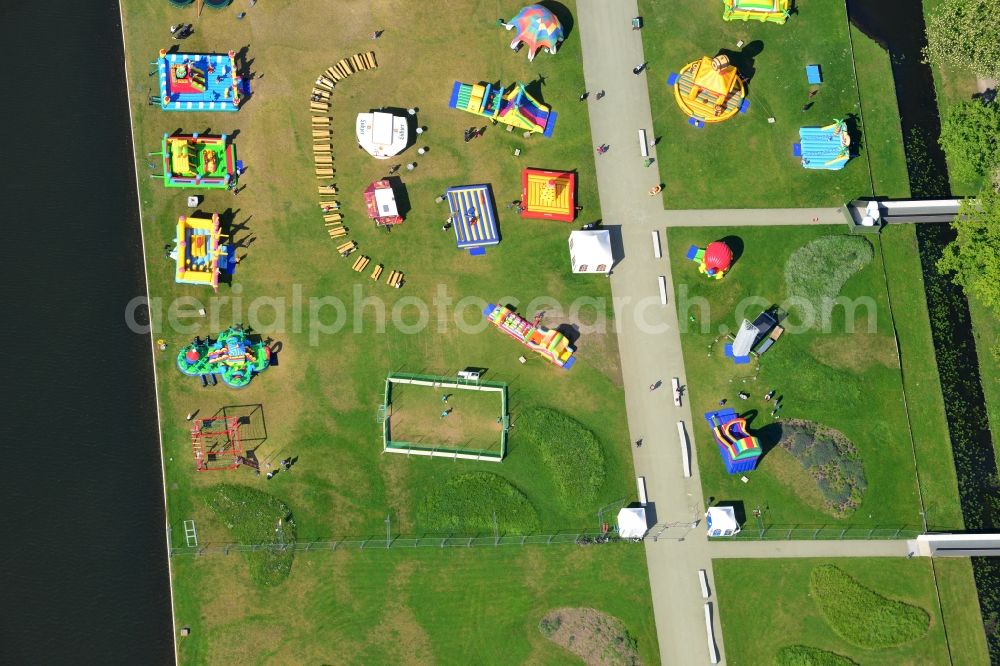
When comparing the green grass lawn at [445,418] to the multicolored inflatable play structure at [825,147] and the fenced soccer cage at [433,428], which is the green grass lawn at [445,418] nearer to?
the fenced soccer cage at [433,428]

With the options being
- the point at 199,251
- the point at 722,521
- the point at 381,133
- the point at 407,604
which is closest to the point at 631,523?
the point at 722,521

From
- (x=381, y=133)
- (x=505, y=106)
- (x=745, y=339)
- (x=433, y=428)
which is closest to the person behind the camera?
(x=745, y=339)

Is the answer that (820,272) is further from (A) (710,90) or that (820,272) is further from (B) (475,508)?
(B) (475,508)

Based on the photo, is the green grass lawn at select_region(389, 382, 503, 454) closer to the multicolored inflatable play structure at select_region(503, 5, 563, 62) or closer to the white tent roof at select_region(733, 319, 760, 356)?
the white tent roof at select_region(733, 319, 760, 356)

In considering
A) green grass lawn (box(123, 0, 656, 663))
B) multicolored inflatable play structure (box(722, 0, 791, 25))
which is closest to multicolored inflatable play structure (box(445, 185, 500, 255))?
green grass lawn (box(123, 0, 656, 663))

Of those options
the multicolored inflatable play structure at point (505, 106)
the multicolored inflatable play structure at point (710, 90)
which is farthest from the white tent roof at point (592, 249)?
the multicolored inflatable play structure at point (710, 90)

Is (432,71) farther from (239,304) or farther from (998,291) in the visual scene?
(998,291)
